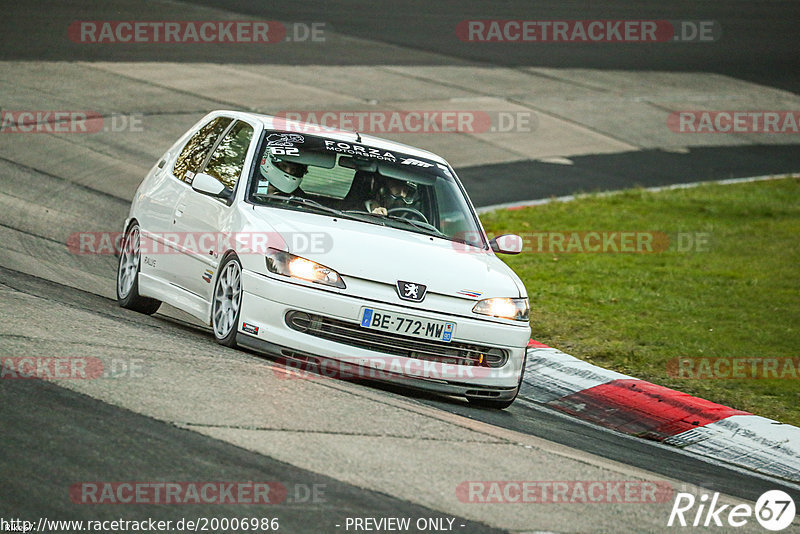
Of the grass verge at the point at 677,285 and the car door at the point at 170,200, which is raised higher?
the car door at the point at 170,200

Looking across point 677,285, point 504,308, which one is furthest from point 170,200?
point 677,285

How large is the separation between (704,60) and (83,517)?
31.0 metres

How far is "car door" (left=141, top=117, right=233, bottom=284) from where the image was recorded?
351 inches

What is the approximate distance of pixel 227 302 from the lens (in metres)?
7.98

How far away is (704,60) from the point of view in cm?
3347

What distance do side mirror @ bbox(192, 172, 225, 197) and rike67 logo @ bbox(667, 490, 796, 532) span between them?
3.72 m

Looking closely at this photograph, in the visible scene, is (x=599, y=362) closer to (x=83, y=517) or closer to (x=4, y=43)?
(x=83, y=517)

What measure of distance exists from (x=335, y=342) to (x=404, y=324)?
0.43m

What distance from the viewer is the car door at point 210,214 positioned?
27.1ft

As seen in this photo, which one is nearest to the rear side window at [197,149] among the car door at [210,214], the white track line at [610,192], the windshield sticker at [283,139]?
the car door at [210,214]

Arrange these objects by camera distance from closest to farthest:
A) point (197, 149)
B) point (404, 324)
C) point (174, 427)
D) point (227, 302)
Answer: point (174, 427) → point (404, 324) → point (227, 302) → point (197, 149)

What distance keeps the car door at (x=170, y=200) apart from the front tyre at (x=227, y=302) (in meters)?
0.78

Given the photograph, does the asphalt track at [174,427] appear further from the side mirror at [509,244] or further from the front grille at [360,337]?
the side mirror at [509,244]

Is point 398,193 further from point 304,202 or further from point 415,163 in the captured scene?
point 304,202
